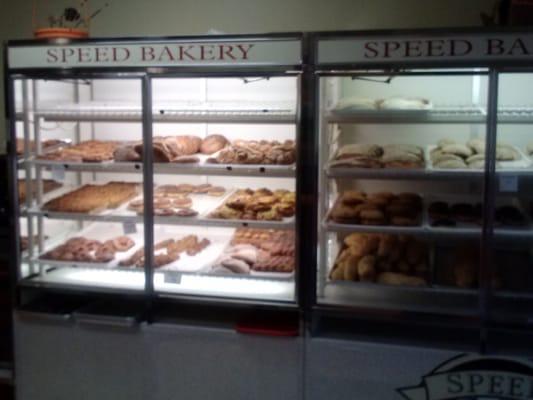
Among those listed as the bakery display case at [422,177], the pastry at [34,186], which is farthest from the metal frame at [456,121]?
the pastry at [34,186]

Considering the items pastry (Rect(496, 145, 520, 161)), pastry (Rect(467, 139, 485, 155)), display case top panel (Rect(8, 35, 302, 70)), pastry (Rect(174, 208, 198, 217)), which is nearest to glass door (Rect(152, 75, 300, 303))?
pastry (Rect(174, 208, 198, 217))

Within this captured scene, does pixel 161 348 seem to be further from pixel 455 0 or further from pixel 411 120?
pixel 455 0

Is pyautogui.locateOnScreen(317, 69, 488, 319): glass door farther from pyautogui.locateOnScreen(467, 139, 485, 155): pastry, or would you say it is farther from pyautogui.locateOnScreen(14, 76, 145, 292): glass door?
pyautogui.locateOnScreen(14, 76, 145, 292): glass door

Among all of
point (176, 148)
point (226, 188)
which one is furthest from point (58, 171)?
point (226, 188)

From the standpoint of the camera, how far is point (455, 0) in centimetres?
373

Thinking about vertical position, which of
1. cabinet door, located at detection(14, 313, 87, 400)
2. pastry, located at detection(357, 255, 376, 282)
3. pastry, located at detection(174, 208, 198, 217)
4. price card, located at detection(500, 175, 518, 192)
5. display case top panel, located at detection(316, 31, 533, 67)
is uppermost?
display case top panel, located at detection(316, 31, 533, 67)

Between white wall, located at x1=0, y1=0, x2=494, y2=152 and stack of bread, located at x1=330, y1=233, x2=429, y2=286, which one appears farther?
white wall, located at x1=0, y1=0, x2=494, y2=152

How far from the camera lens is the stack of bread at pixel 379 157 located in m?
3.20

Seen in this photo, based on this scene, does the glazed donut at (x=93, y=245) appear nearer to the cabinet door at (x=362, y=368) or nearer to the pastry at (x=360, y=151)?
the cabinet door at (x=362, y=368)

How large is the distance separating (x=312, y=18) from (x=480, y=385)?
2.47m

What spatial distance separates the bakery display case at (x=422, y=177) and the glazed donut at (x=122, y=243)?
49.5 inches

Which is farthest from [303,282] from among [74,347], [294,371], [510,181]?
[74,347]

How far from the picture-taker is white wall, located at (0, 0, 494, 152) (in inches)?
148

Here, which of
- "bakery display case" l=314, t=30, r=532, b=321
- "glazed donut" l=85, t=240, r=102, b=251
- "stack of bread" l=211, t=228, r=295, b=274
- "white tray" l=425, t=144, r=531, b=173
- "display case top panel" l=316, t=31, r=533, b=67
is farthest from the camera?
"glazed donut" l=85, t=240, r=102, b=251
